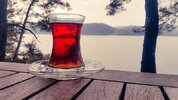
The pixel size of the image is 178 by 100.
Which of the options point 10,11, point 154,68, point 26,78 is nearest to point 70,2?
point 10,11

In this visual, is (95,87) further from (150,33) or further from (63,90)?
(150,33)

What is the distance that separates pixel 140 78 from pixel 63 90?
30cm

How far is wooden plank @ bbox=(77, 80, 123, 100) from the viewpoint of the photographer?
0.64 m

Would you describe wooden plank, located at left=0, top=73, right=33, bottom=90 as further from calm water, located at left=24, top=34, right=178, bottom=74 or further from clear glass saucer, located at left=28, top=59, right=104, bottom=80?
calm water, located at left=24, top=34, right=178, bottom=74

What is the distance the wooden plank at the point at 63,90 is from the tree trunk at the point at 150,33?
392 cm

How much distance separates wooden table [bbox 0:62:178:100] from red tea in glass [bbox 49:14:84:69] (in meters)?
0.06

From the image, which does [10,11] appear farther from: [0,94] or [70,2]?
[0,94]

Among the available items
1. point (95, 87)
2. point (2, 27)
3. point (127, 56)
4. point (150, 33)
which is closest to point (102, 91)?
point (95, 87)

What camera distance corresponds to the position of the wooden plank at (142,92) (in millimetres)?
639

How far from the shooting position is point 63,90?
0.70m

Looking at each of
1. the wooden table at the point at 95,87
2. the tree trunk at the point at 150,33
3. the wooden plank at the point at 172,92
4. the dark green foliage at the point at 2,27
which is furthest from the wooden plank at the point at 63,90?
the dark green foliage at the point at 2,27

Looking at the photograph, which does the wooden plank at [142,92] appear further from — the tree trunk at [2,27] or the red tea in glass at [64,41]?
the tree trunk at [2,27]

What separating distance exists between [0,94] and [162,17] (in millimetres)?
5767

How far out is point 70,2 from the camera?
784cm
